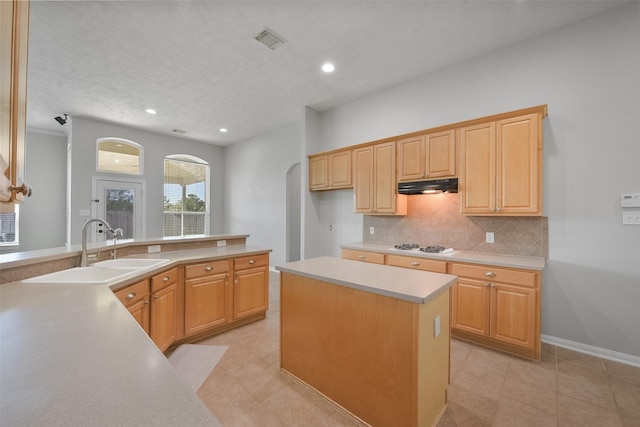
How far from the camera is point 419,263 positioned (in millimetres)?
3014

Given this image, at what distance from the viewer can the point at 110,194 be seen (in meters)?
5.52

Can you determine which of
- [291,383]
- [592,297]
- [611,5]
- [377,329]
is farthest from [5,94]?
[611,5]

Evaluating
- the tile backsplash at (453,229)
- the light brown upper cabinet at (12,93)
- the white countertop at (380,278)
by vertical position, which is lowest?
the white countertop at (380,278)

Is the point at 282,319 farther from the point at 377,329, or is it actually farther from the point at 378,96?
the point at 378,96

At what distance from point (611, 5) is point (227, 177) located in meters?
7.23

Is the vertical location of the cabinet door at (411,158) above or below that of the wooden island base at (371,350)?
above

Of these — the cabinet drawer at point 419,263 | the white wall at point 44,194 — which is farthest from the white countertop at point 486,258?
the white wall at point 44,194

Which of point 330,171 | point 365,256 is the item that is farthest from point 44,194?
point 365,256

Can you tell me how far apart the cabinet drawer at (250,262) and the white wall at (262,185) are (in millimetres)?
2381

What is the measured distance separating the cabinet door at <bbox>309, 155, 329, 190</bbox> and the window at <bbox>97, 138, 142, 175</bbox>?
4.09 metres

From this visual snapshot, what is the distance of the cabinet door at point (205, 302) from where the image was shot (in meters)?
2.66

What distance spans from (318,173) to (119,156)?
4.62 metres

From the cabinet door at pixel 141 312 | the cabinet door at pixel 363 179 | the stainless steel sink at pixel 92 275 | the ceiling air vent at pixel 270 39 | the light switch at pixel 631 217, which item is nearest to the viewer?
the stainless steel sink at pixel 92 275

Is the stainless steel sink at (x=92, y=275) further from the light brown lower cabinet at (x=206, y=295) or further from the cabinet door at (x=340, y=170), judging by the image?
the cabinet door at (x=340, y=170)
